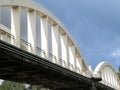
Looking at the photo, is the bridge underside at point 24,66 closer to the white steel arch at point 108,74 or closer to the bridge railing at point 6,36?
the bridge railing at point 6,36

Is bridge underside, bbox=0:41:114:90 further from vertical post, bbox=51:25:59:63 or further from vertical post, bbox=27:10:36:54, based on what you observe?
vertical post, bbox=51:25:59:63

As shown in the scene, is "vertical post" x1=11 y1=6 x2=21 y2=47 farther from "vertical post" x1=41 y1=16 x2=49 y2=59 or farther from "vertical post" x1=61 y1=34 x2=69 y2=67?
"vertical post" x1=61 y1=34 x2=69 y2=67

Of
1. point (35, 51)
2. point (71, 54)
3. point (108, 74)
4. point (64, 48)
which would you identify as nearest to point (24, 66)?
point (35, 51)

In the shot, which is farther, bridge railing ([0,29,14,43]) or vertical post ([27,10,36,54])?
vertical post ([27,10,36,54])

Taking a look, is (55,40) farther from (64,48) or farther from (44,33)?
(64,48)

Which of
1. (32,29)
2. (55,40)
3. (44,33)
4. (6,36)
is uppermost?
(55,40)

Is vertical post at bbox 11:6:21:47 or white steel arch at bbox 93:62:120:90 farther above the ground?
white steel arch at bbox 93:62:120:90

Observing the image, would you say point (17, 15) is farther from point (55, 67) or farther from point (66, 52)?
point (66, 52)

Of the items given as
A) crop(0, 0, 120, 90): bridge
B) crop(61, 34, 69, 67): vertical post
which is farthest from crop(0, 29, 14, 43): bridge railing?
crop(61, 34, 69, 67): vertical post

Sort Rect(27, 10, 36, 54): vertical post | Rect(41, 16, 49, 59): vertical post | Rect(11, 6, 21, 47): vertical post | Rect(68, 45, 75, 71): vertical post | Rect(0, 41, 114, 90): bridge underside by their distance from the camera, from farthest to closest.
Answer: Rect(68, 45, 75, 71): vertical post < Rect(41, 16, 49, 59): vertical post < Rect(27, 10, 36, 54): vertical post < Rect(11, 6, 21, 47): vertical post < Rect(0, 41, 114, 90): bridge underside

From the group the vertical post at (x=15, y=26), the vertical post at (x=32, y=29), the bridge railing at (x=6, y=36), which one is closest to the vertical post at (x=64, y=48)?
the vertical post at (x=32, y=29)

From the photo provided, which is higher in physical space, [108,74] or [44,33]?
[108,74]

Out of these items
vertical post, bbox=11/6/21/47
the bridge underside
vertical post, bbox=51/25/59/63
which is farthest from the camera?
vertical post, bbox=51/25/59/63

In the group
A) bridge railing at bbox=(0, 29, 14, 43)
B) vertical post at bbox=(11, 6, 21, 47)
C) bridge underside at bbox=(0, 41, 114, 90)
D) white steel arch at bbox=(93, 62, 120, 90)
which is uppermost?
white steel arch at bbox=(93, 62, 120, 90)
